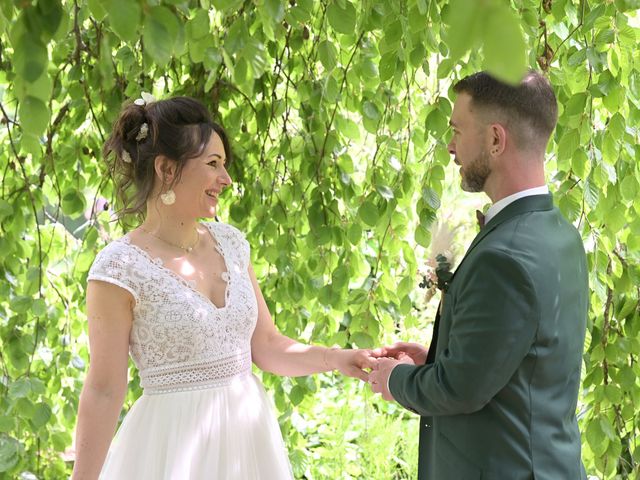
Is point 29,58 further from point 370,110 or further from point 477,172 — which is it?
point 370,110

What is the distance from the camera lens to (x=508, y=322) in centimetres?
153

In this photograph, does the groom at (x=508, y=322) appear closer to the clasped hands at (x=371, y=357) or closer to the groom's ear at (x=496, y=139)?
the groom's ear at (x=496, y=139)

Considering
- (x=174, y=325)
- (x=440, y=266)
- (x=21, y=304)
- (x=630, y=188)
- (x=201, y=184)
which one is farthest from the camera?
(x=21, y=304)

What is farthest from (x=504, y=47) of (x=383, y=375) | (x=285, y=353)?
(x=285, y=353)

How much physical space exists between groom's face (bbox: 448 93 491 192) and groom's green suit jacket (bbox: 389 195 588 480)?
85 mm

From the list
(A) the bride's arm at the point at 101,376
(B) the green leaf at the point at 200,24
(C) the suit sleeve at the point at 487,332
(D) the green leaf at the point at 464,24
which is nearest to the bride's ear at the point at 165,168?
(A) the bride's arm at the point at 101,376

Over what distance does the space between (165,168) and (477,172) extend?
0.71 meters

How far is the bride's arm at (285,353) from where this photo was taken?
6.91 ft

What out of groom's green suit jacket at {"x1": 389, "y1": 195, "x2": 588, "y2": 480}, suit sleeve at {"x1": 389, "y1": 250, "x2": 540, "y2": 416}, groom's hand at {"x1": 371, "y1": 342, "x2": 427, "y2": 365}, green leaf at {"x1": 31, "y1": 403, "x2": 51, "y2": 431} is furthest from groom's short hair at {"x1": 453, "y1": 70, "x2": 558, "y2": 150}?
green leaf at {"x1": 31, "y1": 403, "x2": 51, "y2": 431}

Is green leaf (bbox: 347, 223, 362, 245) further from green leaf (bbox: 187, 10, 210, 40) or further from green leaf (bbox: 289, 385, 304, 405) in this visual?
green leaf (bbox: 187, 10, 210, 40)

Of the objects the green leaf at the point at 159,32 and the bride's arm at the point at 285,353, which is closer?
the green leaf at the point at 159,32

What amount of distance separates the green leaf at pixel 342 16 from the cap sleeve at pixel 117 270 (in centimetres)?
66

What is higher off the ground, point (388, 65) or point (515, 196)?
point (388, 65)

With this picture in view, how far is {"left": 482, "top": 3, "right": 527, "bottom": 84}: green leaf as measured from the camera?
595 mm
